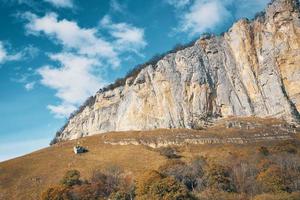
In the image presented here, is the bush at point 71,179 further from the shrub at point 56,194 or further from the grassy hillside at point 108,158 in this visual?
the shrub at point 56,194

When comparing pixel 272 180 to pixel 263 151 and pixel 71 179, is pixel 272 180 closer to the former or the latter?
pixel 263 151

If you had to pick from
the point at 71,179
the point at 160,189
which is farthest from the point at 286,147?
the point at 71,179

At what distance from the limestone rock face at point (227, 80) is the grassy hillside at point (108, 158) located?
11.9m

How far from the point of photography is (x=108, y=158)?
11056 centimetres

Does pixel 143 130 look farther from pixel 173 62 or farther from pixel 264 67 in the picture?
pixel 264 67

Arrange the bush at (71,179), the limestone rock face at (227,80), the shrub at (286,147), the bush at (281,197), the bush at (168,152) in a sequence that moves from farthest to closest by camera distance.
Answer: the limestone rock face at (227,80) < the bush at (168,152) < the shrub at (286,147) < the bush at (71,179) < the bush at (281,197)

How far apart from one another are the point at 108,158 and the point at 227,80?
2533 inches

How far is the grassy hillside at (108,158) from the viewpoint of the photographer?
94.0 m

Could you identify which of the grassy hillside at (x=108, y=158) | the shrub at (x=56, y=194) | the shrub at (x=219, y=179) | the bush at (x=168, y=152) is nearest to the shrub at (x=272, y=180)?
the shrub at (x=219, y=179)

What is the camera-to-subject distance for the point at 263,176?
2896 inches

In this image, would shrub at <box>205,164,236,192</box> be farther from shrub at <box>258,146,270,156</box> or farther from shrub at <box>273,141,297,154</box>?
shrub at <box>273,141,297,154</box>

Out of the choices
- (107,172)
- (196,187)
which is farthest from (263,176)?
(107,172)

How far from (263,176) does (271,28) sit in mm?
86799

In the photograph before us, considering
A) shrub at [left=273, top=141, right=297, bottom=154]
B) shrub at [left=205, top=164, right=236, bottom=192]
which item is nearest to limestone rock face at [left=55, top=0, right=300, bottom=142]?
shrub at [left=273, top=141, right=297, bottom=154]
